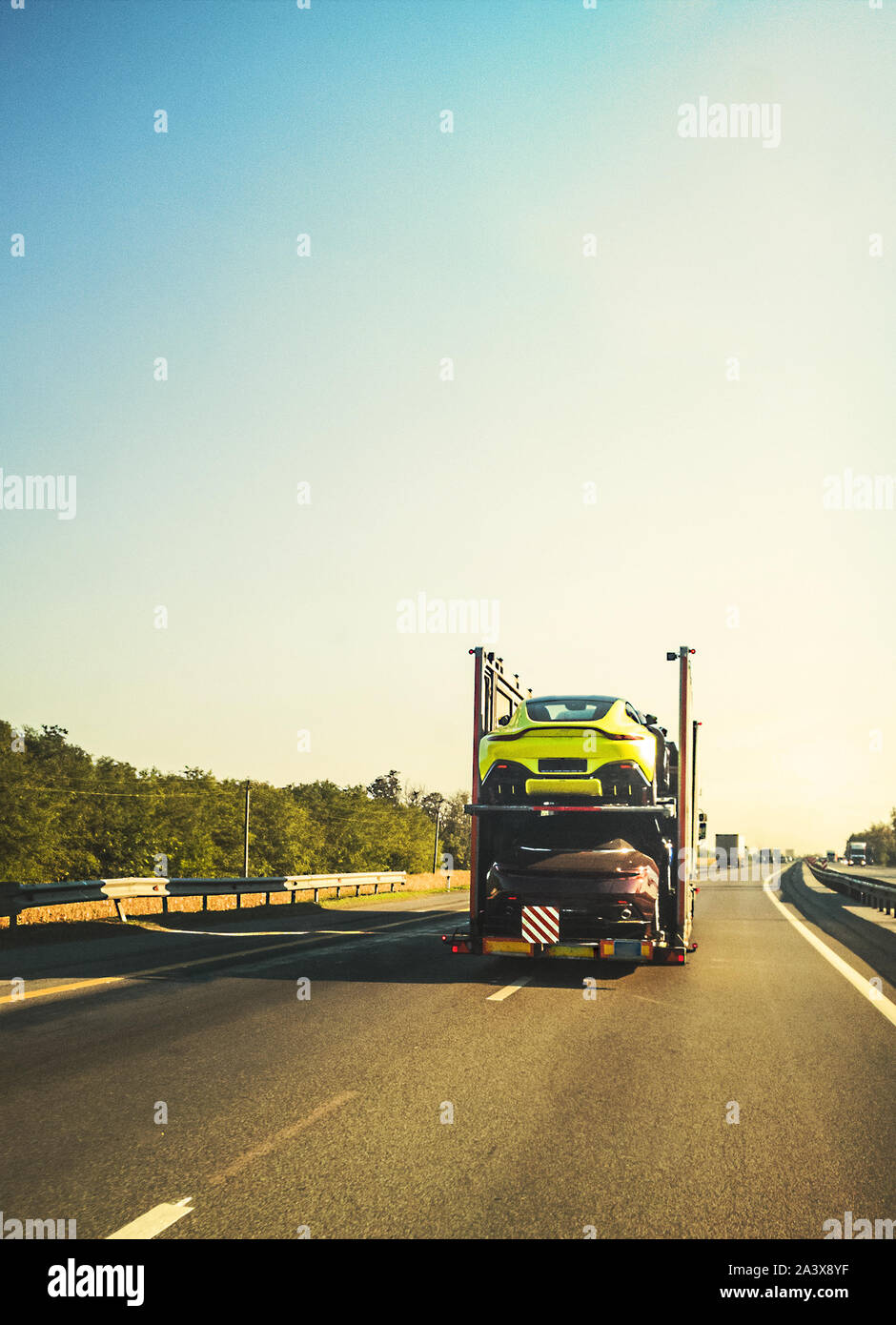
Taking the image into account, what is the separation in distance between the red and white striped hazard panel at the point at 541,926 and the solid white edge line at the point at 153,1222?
7.45 m

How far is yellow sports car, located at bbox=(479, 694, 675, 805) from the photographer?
39.4ft

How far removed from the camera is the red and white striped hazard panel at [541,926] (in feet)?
38.2

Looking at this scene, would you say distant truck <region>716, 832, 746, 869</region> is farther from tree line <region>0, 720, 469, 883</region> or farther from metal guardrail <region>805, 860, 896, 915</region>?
metal guardrail <region>805, 860, 896, 915</region>

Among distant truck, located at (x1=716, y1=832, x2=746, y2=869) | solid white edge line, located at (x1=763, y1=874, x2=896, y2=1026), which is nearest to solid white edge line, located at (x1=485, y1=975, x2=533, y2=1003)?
solid white edge line, located at (x1=763, y1=874, x2=896, y2=1026)

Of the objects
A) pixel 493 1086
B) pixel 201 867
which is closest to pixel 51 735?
pixel 201 867

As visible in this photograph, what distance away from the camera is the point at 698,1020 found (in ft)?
31.8

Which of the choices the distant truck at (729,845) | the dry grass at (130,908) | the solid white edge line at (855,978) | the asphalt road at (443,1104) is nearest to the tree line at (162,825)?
the distant truck at (729,845)

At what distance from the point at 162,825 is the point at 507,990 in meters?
93.0

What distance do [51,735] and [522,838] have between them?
129 meters

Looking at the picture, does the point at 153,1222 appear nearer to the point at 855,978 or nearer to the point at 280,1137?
the point at 280,1137

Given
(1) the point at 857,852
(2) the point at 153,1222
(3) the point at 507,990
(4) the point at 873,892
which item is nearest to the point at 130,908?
(3) the point at 507,990

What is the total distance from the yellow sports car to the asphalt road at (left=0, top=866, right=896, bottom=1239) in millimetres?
2213

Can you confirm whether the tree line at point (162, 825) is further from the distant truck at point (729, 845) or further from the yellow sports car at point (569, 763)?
the yellow sports car at point (569, 763)
